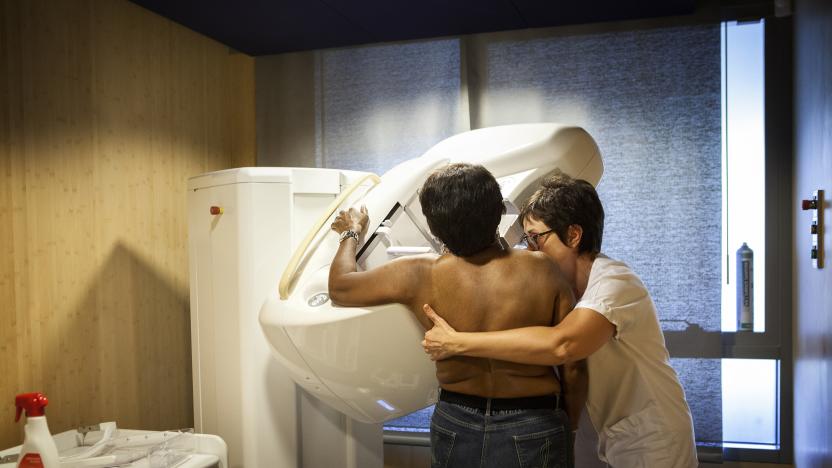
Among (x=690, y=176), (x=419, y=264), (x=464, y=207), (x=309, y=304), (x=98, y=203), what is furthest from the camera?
(x=690, y=176)

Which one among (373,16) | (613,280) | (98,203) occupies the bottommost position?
(613,280)

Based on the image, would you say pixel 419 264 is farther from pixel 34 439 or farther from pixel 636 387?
pixel 34 439

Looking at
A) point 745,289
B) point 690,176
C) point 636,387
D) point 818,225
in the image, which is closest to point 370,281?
point 636,387

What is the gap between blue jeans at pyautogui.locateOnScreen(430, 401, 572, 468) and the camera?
1.48 m

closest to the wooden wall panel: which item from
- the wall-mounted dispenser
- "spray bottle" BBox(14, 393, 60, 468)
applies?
the wall-mounted dispenser

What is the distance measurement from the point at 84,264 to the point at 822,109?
7.68 ft

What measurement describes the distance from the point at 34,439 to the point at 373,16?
2023 mm

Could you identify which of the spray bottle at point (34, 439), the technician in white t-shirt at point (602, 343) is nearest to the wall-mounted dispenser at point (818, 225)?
the technician in white t-shirt at point (602, 343)

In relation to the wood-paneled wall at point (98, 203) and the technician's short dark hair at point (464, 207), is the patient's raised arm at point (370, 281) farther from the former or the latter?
the wood-paneled wall at point (98, 203)

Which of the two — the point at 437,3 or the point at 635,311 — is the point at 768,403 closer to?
the point at 635,311

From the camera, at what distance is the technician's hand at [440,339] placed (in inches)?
58.5

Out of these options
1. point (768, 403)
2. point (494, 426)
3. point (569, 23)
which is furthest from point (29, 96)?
point (768, 403)

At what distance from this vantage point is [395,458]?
3340 mm

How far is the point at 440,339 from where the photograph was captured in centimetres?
150
